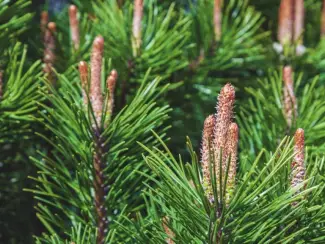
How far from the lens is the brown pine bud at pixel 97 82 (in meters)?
0.46

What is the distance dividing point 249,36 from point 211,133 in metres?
0.33

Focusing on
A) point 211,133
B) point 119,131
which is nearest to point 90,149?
point 119,131

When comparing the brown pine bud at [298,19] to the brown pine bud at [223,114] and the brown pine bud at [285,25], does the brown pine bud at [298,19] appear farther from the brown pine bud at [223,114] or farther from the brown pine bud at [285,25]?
the brown pine bud at [223,114]

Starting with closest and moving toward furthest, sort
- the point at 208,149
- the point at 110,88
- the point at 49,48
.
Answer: the point at 208,149 → the point at 110,88 → the point at 49,48

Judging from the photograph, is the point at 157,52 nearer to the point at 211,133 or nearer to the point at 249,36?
the point at 249,36

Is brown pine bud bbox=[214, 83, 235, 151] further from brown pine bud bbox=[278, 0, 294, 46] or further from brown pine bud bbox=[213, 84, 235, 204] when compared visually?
brown pine bud bbox=[278, 0, 294, 46]

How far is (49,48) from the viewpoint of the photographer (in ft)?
1.87

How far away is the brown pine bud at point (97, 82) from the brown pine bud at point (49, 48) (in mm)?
110

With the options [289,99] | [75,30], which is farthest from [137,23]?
[289,99]

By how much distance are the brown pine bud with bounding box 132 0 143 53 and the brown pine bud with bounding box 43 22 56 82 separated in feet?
0.27

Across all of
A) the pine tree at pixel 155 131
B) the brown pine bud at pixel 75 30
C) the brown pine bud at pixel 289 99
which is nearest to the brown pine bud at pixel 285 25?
the pine tree at pixel 155 131

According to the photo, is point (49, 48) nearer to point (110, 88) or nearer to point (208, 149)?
point (110, 88)

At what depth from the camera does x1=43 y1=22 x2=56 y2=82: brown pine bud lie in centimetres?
56

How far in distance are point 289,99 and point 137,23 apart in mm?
170
